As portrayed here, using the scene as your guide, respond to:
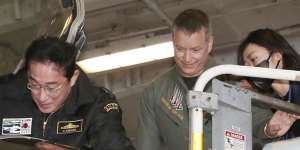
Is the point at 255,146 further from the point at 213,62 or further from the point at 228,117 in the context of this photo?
the point at 213,62

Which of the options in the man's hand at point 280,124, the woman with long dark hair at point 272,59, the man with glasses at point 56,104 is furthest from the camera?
the man with glasses at point 56,104

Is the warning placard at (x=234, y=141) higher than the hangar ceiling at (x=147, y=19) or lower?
lower

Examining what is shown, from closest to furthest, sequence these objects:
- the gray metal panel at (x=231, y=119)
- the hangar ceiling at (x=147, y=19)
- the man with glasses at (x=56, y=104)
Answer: the gray metal panel at (x=231, y=119)
the man with glasses at (x=56, y=104)
the hangar ceiling at (x=147, y=19)

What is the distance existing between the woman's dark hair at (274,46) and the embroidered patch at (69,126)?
903 millimetres

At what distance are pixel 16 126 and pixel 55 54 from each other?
42 centimetres

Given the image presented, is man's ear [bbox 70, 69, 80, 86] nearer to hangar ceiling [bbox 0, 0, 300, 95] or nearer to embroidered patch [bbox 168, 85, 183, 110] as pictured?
embroidered patch [bbox 168, 85, 183, 110]

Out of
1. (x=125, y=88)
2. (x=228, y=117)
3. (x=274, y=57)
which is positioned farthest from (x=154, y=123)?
(x=125, y=88)

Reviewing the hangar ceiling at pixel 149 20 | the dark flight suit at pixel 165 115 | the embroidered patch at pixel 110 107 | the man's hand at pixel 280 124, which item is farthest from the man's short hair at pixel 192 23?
the hangar ceiling at pixel 149 20

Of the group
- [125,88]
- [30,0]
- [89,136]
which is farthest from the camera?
[125,88]

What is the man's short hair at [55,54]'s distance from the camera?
3.36 m

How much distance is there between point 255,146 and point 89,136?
0.91 metres

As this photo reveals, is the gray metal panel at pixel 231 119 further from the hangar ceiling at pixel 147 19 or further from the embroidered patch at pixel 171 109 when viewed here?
the hangar ceiling at pixel 147 19

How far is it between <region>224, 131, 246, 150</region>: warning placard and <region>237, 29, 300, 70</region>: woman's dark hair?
3.37ft

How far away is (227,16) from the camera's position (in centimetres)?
630
